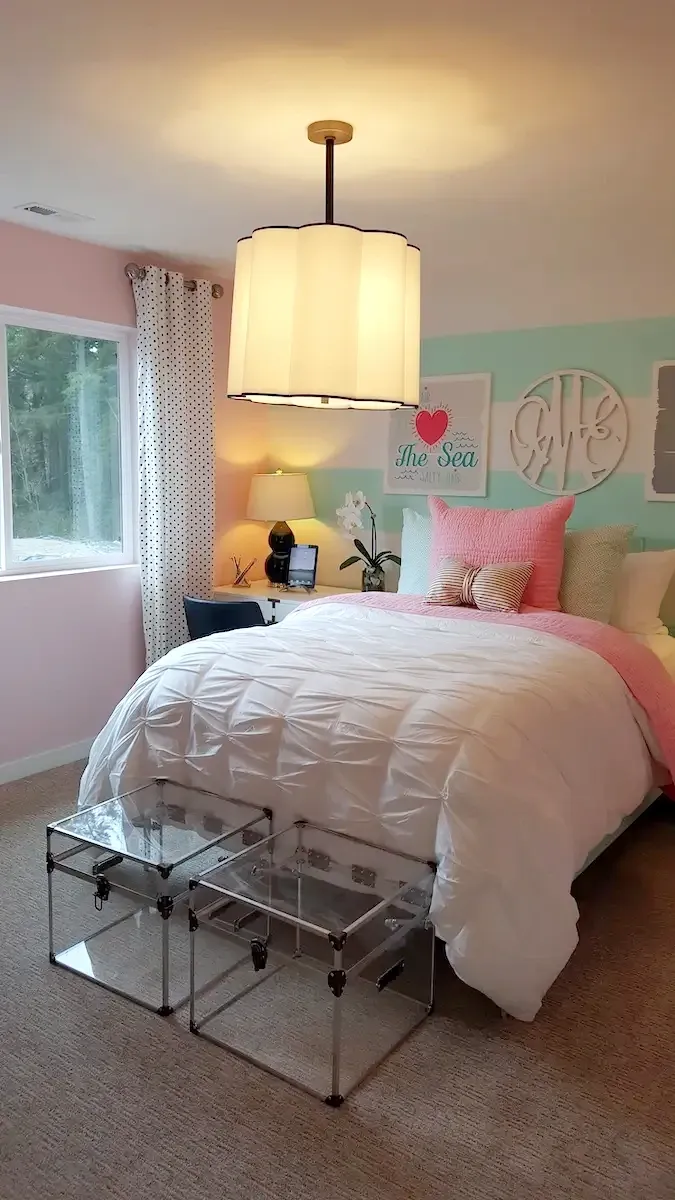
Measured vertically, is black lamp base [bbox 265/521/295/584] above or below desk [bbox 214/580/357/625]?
above

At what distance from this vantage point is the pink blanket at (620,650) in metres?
3.07

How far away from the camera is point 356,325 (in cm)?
239

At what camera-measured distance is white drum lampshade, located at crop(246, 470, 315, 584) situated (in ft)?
15.2

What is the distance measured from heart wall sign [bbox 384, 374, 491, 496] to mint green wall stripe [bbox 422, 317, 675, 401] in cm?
8

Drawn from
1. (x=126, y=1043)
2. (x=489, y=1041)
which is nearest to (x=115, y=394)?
(x=126, y=1043)

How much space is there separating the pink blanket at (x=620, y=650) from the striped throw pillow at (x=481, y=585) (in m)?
0.04

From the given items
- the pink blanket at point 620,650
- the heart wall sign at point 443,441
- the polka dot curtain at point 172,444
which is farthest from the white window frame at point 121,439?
the pink blanket at point 620,650

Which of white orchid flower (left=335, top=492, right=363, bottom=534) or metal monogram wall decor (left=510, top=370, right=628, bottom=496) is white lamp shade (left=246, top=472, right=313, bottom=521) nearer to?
white orchid flower (left=335, top=492, right=363, bottom=534)

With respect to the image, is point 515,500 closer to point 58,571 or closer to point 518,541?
point 518,541

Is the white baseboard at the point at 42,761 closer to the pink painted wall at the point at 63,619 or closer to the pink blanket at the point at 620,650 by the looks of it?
the pink painted wall at the point at 63,619

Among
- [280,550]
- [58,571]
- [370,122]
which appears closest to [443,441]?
[280,550]

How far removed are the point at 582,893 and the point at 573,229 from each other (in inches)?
92.8

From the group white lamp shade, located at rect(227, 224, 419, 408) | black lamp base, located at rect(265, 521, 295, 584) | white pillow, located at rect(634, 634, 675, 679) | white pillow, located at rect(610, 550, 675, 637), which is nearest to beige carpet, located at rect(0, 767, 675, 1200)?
A: white pillow, located at rect(634, 634, 675, 679)

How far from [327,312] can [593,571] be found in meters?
1.79
